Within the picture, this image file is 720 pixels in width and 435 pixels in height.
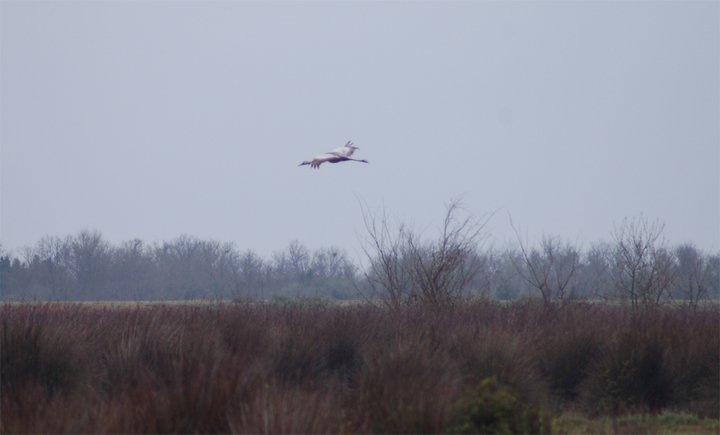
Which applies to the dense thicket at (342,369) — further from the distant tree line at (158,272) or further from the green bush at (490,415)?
the distant tree line at (158,272)

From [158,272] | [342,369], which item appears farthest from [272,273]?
[342,369]

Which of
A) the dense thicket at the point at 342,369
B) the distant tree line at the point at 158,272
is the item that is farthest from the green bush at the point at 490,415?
the distant tree line at the point at 158,272

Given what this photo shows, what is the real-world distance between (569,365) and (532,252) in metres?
16.2

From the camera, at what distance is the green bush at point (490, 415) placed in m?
9.35

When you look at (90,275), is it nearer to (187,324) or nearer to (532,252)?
(532,252)

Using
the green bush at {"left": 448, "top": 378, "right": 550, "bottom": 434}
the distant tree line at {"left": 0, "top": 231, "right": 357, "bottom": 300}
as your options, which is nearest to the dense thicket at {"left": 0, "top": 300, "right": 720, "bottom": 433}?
the green bush at {"left": 448, "top": 378, "right": 550, "bottom": 434}

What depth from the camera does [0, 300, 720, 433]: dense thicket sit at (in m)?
9.35

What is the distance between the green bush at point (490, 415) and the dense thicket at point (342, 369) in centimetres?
2

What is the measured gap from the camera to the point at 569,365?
15844 millimetres

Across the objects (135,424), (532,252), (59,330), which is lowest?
(135,424)

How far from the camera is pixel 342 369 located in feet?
50.5

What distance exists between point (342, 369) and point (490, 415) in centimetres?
621

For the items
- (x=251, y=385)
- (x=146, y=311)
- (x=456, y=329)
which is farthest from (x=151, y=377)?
(x=146, y=311)

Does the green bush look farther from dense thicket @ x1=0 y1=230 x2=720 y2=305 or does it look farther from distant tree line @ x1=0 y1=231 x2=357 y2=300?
distant tree line @ x1=0 y1=231 x2=357 y2=300
